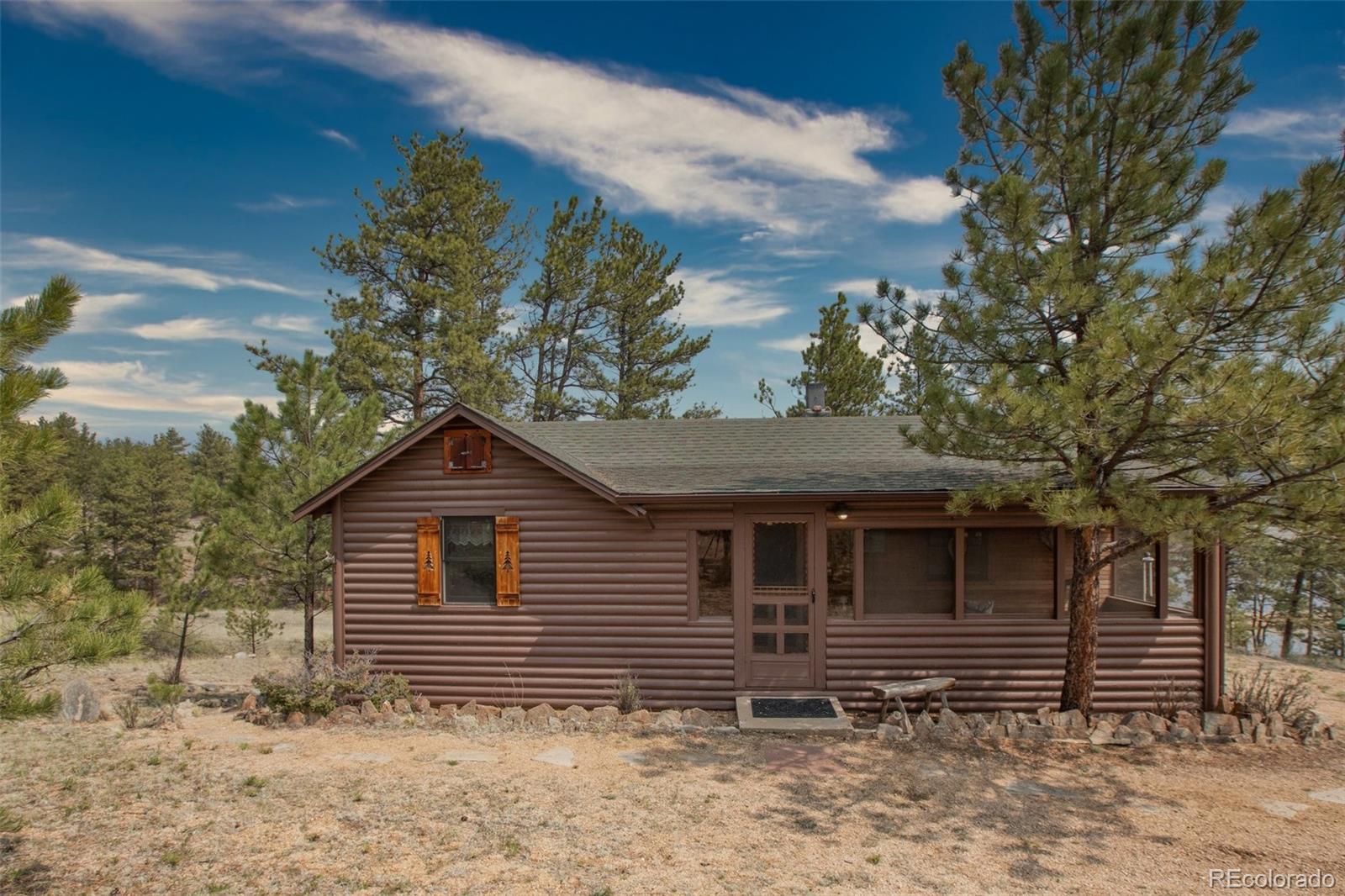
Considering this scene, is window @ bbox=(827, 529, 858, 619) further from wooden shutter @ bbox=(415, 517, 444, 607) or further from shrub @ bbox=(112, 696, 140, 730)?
shrub @ bbox=(112, 696, 140, 730)

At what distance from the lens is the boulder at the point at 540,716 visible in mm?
7832

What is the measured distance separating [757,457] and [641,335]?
40.5ft

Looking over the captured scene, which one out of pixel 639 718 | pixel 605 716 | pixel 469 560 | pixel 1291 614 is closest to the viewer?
pixel 639 718

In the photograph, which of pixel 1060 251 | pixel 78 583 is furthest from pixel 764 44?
pixel 78 583

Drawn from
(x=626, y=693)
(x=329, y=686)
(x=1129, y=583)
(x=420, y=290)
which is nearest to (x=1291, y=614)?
(x=1129, y=583)

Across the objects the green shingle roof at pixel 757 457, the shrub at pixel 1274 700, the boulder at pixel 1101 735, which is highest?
the green shingle roof at pixel 757 457

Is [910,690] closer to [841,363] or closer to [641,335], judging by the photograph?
[841,363]

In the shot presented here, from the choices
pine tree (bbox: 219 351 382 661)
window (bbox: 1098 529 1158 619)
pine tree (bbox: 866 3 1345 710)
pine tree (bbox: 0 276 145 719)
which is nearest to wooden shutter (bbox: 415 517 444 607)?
pine tree (bbox: 219 351 382 661)

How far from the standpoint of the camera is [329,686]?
8195mm

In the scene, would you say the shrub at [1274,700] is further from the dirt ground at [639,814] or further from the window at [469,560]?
the window at [469,560]

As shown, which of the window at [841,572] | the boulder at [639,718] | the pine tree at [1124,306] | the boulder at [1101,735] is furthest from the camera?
the window at [841,572]

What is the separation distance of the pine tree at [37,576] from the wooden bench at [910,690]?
272 inches

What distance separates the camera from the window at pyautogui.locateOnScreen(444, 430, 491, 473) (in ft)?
28.9

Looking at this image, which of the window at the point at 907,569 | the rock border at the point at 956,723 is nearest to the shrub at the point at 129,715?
the rock border at the point at 956,723
